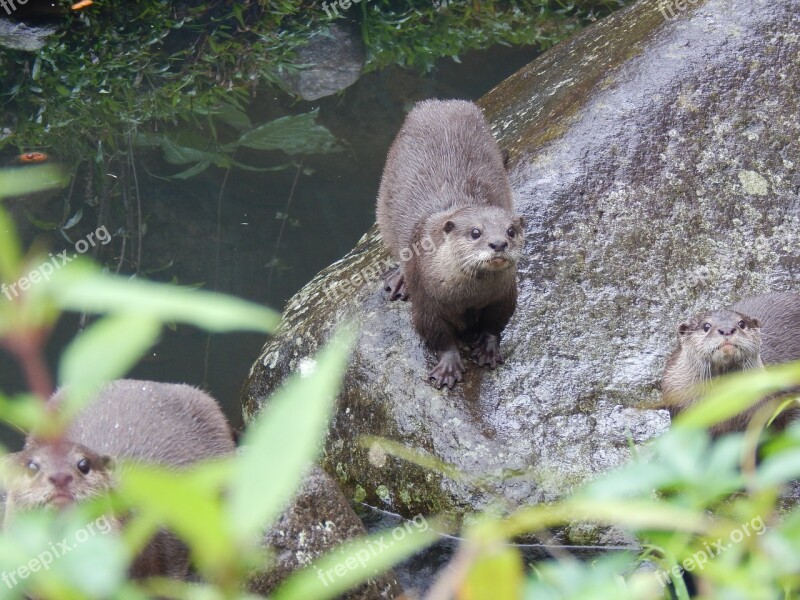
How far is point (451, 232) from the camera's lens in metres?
4.08

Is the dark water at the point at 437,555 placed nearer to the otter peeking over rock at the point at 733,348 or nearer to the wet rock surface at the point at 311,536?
the wet rock surface at the point at 311,536

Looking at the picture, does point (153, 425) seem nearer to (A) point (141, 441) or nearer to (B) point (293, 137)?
(A) point (141, 441)

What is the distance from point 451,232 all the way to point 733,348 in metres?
1.17

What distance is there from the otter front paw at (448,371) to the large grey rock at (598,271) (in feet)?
0.18

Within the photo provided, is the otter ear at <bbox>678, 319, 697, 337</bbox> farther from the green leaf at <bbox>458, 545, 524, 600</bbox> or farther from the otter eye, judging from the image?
the green leaf at <bbox>458, 545, 524, 600</bbox>

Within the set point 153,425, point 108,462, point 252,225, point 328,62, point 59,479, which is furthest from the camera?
point 328,62

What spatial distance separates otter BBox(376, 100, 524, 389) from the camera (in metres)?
3.98

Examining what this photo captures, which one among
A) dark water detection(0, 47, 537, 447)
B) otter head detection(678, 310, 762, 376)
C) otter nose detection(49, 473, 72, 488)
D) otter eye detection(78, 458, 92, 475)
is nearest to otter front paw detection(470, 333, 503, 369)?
otter head detection(678, 310, 762, 376)

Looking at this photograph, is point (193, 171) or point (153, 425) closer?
point (153, 425)

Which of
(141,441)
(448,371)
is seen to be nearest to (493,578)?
(141,441)

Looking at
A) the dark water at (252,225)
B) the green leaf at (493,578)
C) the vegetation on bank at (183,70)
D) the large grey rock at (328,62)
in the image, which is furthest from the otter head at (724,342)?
the large grey rock at (328,62)

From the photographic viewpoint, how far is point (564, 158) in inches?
195

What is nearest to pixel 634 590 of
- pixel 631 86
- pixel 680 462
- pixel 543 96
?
pixel 680 462

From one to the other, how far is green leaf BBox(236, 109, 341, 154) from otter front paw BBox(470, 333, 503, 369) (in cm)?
371
